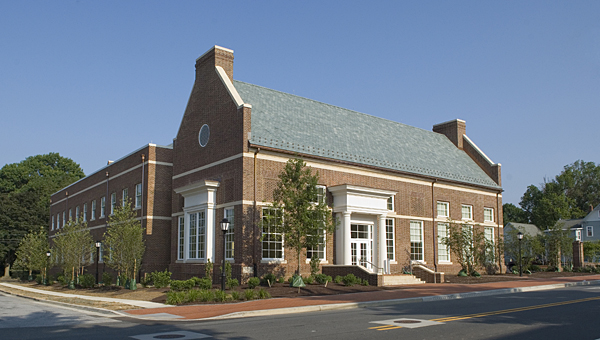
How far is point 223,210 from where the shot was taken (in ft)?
88.4

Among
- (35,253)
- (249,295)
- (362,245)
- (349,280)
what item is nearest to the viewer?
(249,295)

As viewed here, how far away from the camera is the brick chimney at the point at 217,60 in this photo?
30.0 m

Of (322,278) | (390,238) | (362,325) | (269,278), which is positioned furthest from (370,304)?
(390,238)

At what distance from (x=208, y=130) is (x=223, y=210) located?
5.31m

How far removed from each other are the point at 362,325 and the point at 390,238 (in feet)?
63.8

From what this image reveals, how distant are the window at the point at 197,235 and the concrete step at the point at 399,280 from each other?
1015 cm

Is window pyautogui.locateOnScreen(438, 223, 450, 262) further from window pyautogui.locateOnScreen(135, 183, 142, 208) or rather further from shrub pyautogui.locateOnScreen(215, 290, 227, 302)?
window pyautogui.locateOnScreen(135, 183, 142, 208)

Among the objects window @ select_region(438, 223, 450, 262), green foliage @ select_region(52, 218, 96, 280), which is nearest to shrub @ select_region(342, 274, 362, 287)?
window @ select_region(438, 223, 450, 262)

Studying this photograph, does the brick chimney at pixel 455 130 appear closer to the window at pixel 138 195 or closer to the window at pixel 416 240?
the window at pixel 416 240

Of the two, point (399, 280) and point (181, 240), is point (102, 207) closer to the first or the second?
point (181, 240)

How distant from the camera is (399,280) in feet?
93.5

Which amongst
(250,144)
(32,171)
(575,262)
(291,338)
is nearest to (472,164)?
(575,262)

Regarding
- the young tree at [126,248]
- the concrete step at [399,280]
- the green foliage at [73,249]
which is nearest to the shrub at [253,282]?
the concrete step at [399,280]

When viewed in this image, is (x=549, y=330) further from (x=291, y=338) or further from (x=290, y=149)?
(x=290, y=149)
